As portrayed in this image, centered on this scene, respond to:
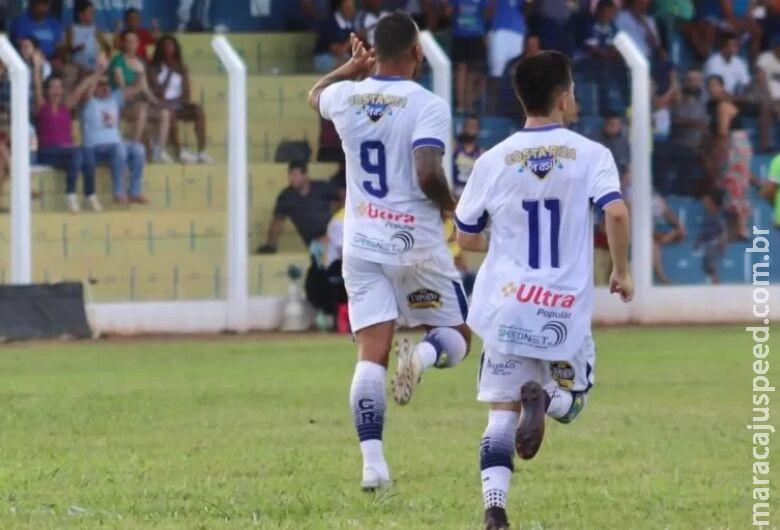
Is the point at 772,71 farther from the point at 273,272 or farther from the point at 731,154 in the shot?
the point at 273,272

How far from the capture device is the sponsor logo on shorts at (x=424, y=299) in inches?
370

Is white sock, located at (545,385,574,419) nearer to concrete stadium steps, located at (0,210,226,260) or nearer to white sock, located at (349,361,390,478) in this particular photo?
white sock, located at (349,361,390,478)

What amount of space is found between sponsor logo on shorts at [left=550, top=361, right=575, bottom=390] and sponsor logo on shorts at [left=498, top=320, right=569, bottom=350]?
200 mm

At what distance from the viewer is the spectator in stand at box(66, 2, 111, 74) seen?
21.8 m

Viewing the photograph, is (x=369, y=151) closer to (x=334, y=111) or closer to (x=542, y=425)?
(x=334, y=111)

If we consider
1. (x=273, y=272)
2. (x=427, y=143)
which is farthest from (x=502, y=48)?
(x=427, y=143)

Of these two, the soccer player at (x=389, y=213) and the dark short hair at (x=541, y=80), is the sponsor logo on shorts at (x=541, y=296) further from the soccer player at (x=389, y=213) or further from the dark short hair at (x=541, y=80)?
the soccer player at (x=389, y=213)

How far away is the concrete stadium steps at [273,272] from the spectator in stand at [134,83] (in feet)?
5.84

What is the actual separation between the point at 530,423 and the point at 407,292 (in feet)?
6.80

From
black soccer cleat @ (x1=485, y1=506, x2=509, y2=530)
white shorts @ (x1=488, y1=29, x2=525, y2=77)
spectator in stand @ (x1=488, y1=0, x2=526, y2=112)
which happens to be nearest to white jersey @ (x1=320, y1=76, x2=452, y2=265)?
black soccer cleat @ (x1=485, y1=506, x2=509, y2=530)

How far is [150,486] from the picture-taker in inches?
365

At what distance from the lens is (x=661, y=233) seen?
23.1 meters

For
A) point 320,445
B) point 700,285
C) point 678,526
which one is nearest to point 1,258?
point 700,285

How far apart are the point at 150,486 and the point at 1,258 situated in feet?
38.7
